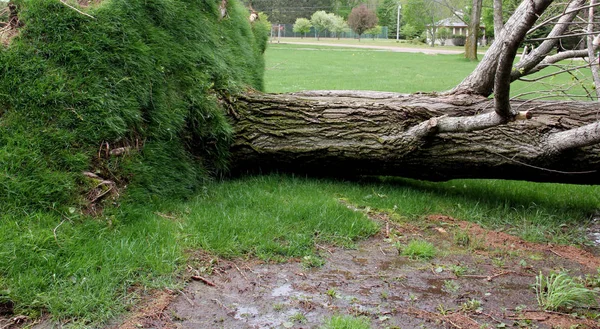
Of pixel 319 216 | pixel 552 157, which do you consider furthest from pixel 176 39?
pixel 552 157

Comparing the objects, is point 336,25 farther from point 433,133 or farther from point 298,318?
point 298,318

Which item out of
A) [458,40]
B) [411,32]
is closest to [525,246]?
[411,32]

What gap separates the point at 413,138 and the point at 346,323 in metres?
2.69

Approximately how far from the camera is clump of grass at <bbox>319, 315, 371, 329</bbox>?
3.28 meters

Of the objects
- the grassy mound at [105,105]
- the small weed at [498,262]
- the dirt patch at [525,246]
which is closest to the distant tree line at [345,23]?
the grassy mound at [105,105]

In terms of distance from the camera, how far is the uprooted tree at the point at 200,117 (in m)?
4.31

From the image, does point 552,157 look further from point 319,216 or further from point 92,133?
point 92,133

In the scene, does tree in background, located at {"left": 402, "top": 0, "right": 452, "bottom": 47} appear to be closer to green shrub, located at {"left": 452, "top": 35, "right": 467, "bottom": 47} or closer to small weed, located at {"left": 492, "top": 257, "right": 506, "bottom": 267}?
green shrub, located at {"left": 452, "top": 35, "right": 467, "bottom": 47}

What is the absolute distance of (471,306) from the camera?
3.65m

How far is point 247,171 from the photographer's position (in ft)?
20.9

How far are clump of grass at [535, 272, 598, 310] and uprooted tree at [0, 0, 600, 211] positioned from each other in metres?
1.38

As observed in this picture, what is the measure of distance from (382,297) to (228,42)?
14.1 ft

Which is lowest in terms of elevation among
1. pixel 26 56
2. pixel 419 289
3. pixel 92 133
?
pixel 419 289

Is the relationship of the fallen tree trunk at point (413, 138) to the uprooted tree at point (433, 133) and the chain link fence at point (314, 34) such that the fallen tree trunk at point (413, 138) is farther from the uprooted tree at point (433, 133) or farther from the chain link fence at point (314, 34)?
the chain link fence at point (314, 34)
